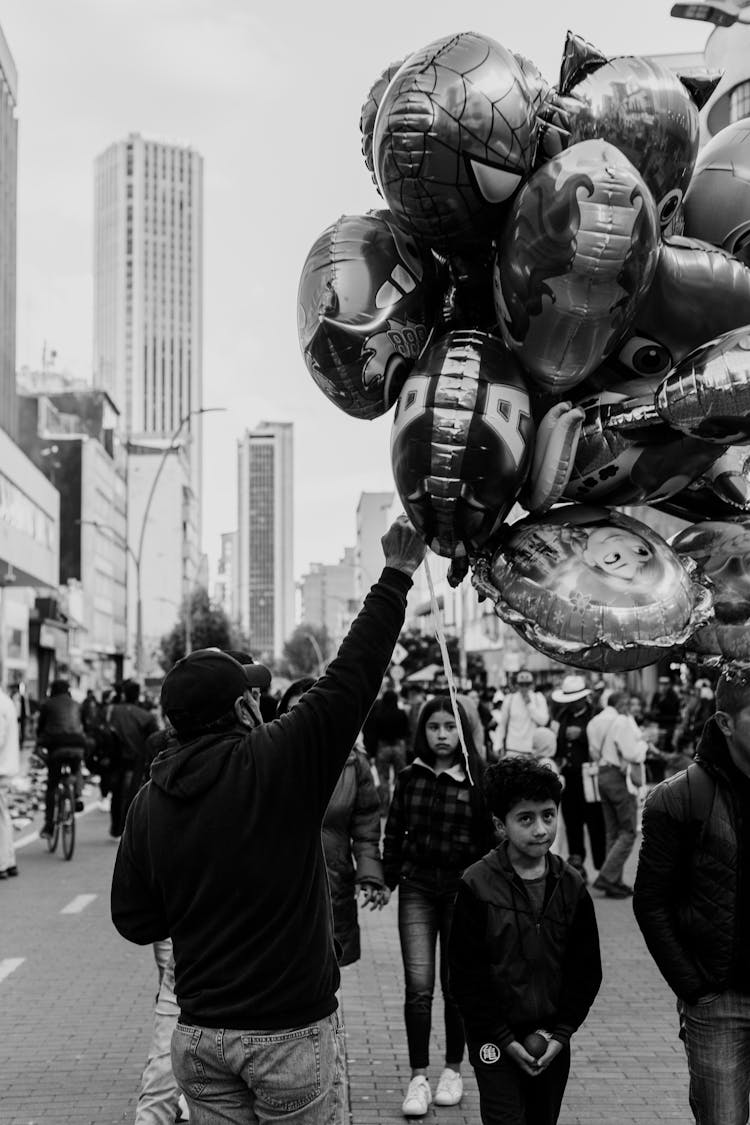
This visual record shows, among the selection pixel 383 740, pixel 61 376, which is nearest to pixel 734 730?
pixel 383 740

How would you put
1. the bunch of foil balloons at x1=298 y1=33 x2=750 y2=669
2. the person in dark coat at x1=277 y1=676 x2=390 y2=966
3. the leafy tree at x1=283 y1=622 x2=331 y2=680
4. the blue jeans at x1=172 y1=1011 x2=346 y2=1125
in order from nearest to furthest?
1. the blue jeans at x1=172 y1=1011 x2=346 y2=1125
2. the bunch of foil balloons at x1=298 y1=33 x2=750 y2=669
3. the person in dark coat at x1=277 y1=676 x2=390 y2=966
4. the leafy tree at x1=283 y1=622 x2=331 y2=680

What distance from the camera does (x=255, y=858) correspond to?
3.10m

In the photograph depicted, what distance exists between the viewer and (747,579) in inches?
140

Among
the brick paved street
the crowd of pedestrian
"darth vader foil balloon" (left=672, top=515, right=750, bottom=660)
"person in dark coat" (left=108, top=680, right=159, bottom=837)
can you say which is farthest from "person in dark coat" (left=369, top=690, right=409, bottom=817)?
"darth vader foil balloon" (left=672, top=515, right=750, bottom=660)

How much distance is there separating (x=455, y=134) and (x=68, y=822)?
1136 cm

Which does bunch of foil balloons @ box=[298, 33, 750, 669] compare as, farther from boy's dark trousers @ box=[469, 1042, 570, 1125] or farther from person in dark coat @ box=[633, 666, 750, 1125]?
boy's dark trousers @ box=[469, 1042, 570, 1125]

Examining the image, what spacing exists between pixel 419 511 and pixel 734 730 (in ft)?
3.54

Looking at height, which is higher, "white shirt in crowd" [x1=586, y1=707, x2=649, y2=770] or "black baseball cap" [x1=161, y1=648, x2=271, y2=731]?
"black baseball cap" [x1=161, y1=648, x2=271, y2=731]

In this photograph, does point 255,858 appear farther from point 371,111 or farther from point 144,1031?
point 144,1031

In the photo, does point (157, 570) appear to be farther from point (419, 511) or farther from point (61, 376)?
point (419, 511)

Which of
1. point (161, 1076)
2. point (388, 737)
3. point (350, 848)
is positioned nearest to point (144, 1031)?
point (350, 848)

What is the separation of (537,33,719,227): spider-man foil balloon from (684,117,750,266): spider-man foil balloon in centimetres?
17

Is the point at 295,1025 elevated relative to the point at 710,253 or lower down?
lower down

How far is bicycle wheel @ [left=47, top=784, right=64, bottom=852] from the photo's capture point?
1338 cm
